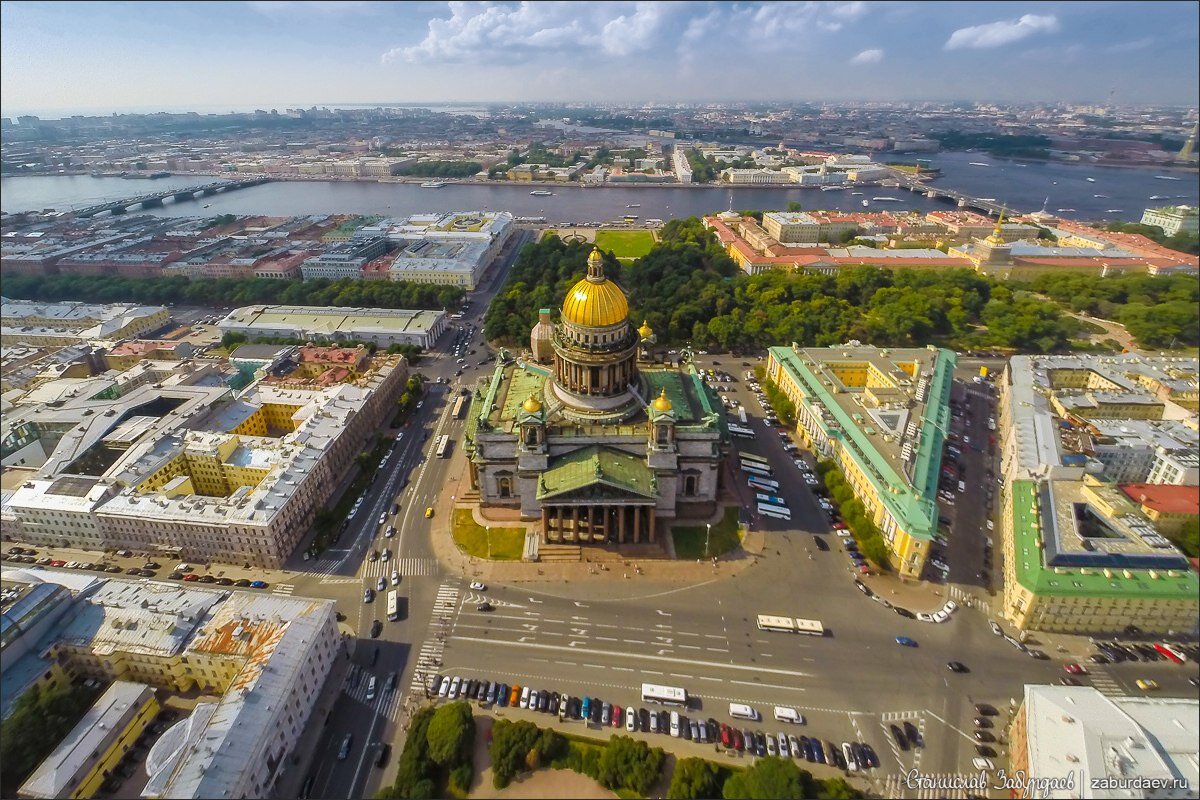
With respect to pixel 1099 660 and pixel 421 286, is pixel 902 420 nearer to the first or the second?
pixel 1099 660

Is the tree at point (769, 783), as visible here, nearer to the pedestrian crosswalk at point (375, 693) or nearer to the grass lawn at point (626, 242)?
the pedestrian crosswalk at point (375, 693)

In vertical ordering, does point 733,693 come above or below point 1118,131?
below

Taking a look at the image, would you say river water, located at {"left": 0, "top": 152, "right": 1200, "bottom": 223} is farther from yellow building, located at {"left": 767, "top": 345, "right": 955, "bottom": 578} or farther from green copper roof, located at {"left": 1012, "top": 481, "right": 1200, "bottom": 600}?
Result: green copper roof, located at {"left": 1012, "top": 481, "right": 1200, "bottom": 600}

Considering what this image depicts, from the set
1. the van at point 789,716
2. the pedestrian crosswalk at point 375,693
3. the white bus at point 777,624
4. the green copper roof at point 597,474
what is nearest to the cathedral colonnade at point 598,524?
the green copper roof at point 597,474

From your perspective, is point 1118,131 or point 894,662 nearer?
point 894,662

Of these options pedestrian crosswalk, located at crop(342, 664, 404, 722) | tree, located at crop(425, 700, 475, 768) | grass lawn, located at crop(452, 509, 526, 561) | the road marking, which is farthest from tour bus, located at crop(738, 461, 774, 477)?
pedestrian crosswalk, located at crop(342, 664, 404, 722)

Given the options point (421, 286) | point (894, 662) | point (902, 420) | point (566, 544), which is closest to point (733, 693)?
point (894, 662)
